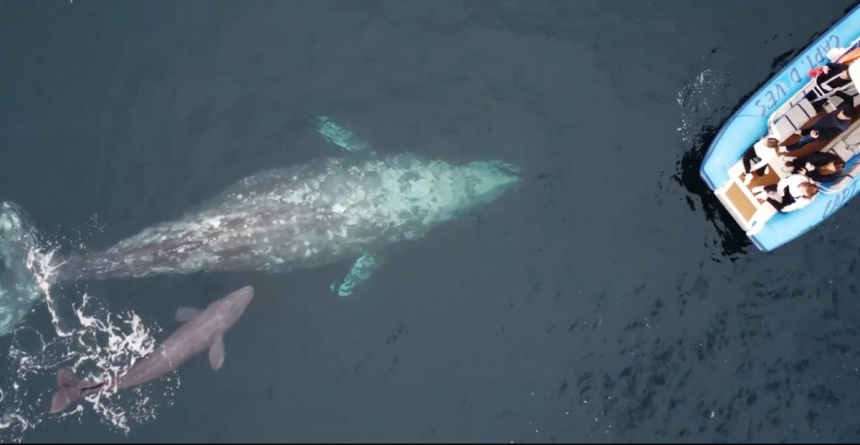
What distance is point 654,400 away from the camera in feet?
78.9

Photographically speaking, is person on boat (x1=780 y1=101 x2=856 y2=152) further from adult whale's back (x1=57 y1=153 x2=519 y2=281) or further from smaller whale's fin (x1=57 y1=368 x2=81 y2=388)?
smaller whale's fin (x1=57 y1=368 x2=81 y2=388)

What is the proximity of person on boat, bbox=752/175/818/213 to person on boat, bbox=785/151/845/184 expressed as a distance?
27cm

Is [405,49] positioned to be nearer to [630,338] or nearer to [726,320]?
[630,338]

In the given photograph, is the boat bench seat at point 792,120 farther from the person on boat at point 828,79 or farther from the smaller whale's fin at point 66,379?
the smaller whale's fin at point 66,379

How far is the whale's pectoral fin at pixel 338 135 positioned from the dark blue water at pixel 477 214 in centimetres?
→ 51

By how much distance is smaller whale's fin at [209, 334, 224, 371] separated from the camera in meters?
24.0

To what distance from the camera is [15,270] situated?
24.8 meters

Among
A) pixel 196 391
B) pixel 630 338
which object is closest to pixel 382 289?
pixel 196 391

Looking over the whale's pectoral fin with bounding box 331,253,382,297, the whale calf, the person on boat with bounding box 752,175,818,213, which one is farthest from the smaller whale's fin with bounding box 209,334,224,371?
the person on boat with bounding box 752,175,818,213

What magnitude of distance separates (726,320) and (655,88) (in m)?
9.23

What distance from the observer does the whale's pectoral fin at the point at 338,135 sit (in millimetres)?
26469

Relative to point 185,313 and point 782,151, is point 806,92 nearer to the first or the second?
point 782,151

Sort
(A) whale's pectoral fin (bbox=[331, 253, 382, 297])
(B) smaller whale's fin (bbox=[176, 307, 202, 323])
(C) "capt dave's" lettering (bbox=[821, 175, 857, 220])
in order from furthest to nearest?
1. (C) "capt dave's" lettering (bbox=[821, 175, 857, 220])
2. (A) whale's pectoral fin (bbox=[331, 253, 382, 297])
3. (B) smaller whale's fin (bbox=[176, 307, 202, 323])

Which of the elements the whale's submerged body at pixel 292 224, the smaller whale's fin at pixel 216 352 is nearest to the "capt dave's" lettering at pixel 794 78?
the whale's submerged body at pixel 292 224
